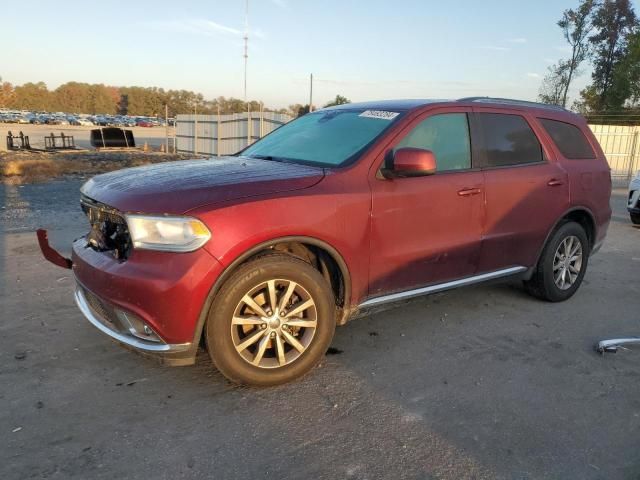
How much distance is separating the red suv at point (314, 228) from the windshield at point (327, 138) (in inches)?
0.7

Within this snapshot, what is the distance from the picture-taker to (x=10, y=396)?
10.0 feet

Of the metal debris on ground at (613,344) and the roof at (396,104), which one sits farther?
the roof at (396,104)

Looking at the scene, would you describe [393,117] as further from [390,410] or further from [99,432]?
[99,432]

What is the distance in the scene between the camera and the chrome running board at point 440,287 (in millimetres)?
3645

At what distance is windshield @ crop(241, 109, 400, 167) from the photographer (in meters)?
3.73

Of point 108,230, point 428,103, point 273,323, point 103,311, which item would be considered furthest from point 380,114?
point 103,311

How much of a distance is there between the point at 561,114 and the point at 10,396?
5105mm

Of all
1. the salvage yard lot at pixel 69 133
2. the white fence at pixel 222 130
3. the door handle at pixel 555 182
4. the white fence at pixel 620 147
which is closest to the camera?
the door handle at pixel 555 182

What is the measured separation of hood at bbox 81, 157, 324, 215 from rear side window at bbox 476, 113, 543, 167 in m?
1.64

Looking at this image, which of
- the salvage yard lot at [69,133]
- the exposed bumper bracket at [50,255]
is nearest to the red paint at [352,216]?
the exposed bumper bracket at [50,255]

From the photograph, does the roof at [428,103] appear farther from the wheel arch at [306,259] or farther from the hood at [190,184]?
the wheel arch at [306,259]

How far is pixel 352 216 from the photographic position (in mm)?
3377

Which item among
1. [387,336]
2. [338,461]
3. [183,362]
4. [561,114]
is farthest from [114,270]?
[561,114]

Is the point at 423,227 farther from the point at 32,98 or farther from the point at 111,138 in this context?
the point at 32,98
